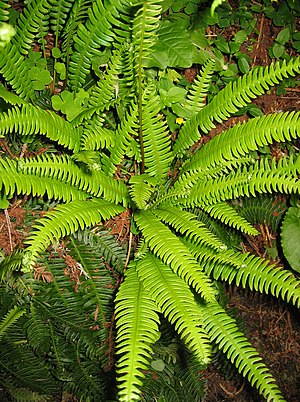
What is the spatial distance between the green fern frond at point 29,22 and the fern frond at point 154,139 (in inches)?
30.1

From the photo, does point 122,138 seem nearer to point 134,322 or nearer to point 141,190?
point 141,190

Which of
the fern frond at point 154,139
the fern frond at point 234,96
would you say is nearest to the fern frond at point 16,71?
the fern frond at point 154,139

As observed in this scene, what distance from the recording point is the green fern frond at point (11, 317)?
2.60m

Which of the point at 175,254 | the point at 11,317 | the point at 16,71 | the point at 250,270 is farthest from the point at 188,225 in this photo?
the point at 16,71

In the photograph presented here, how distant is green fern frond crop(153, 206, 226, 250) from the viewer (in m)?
2.34

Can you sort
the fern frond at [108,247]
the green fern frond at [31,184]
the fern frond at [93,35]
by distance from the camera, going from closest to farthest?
the green fern frond at [31,184], the fern frond at [93,35], the fern frond at [108,247]

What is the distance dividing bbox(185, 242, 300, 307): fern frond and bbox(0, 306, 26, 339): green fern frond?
1.09 metres

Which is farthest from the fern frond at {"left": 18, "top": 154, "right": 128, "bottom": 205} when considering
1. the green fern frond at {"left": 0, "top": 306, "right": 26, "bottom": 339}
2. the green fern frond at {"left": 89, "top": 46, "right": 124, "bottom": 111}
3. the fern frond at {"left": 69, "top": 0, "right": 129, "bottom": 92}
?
the green fern frond at {"left": 0, "top": 306, "right": 26, "bottom": 339}

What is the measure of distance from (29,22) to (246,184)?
1.56 m

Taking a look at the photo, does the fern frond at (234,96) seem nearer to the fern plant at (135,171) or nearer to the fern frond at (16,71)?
the fern plant at (135,171)

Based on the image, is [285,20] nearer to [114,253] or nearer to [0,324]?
[114,253]

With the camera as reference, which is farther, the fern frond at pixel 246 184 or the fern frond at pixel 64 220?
the fern frond at pixel 246 184

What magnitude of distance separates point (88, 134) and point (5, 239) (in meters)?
0.89

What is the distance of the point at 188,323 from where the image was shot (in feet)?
6.97
